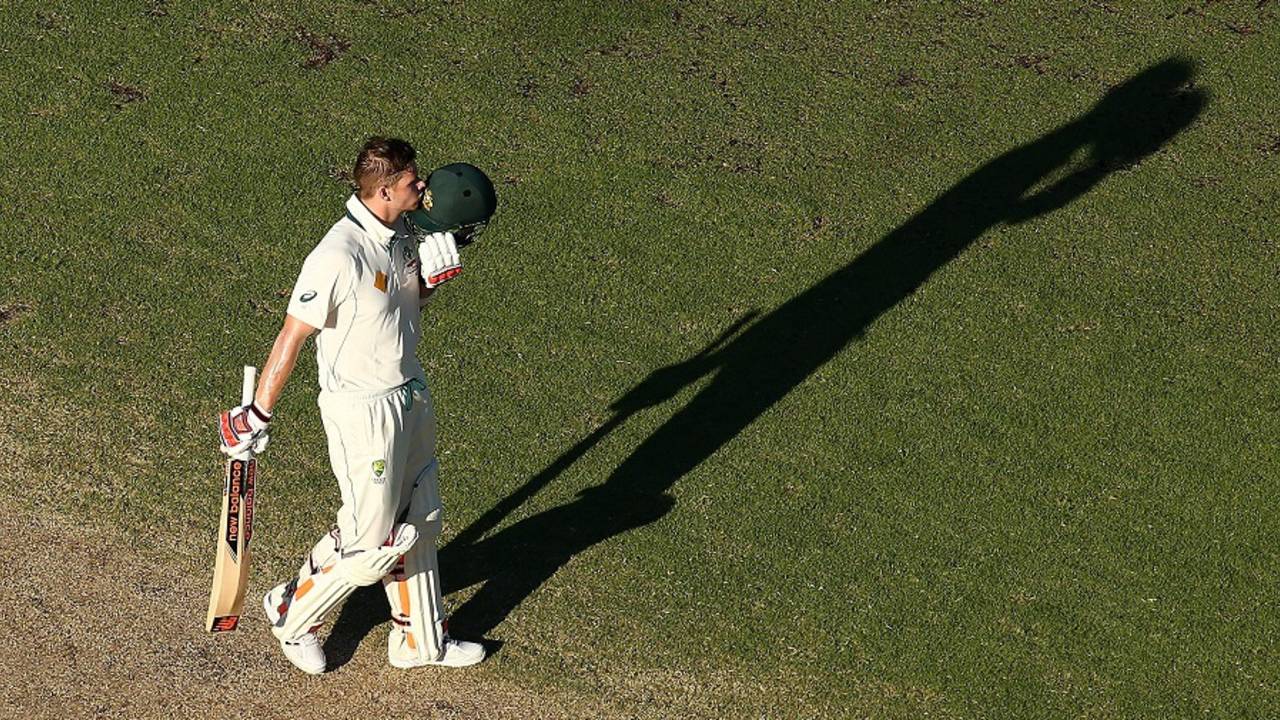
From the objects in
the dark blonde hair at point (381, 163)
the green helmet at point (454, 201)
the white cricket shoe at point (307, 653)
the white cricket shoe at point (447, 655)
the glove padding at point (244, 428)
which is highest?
the dark blonde hair at point (381, 163)

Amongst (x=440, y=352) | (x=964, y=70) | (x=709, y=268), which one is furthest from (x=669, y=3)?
(x=440, y=352)

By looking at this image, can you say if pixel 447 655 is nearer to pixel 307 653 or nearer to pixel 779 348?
pixel 307 653

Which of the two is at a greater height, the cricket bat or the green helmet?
the green helmet

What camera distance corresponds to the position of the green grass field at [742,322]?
798 cm

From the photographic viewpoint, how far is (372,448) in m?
6.88

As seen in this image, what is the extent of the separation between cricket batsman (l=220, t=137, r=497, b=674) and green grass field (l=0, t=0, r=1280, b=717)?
2.50ft

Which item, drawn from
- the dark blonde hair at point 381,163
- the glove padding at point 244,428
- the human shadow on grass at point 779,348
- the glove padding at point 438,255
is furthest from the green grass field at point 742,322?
the dark blonde hair at point 381,163

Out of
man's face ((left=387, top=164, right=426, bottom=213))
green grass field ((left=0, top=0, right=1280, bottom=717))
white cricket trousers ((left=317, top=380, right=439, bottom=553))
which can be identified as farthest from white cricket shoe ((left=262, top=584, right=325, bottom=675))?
man's face ((left=387, top=164, right=426, bottom=213))

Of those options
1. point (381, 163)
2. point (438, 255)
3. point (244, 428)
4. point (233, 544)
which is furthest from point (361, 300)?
point (233, 544)

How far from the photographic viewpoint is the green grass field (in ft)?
26.2

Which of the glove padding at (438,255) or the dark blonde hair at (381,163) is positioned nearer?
the dark blonde hair at (381,163)

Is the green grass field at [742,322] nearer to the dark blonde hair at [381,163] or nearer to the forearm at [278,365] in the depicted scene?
the forearm at [278,365]

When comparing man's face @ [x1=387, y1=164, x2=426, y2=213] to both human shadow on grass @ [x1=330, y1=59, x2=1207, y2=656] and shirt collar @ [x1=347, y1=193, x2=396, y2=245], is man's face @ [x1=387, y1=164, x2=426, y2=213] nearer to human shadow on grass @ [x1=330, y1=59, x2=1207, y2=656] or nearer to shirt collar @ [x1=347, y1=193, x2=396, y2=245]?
shirt collar @ [x1=347, y1=193, x2=396, y2=245]

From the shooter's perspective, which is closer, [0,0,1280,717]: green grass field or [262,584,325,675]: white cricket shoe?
[262,584,325,675]: white cricket shoe
